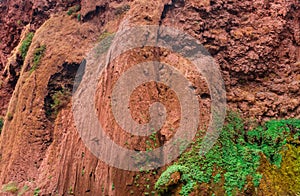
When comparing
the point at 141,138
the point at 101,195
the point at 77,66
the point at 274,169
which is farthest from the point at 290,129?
the point at 77,66

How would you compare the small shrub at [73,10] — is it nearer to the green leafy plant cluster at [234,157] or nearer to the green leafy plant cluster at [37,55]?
the green leafy plant cluster at [37,55]

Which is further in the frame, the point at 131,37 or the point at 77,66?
the point at 77,66

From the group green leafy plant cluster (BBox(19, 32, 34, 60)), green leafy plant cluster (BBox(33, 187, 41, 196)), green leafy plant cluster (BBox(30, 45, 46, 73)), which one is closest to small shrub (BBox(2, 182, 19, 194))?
green leafy plant cluster (BBox(33, 187, 41, 196))

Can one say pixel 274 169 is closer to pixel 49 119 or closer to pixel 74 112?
pixel 74 112

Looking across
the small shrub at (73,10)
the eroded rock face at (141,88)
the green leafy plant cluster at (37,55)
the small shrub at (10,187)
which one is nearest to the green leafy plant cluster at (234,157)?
the eroded rock face at (141,88)

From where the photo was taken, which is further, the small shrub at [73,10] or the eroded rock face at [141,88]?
the small shrub at [73,10]
